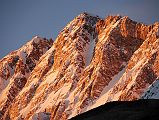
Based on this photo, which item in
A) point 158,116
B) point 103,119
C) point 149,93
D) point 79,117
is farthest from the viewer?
point 149,93

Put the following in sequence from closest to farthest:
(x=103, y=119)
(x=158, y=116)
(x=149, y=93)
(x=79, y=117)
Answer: (x=158, y=116), (x=103, y=119), (x=79, y=117), (x=149, y=93)

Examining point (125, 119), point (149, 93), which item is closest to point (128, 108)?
point (125, 119)

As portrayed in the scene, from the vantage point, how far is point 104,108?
19.3 m

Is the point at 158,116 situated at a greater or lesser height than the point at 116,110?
lesser

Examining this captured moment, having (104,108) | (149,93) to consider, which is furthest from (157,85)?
(104,108)

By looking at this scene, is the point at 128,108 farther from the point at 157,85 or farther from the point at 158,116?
the point at 157,85

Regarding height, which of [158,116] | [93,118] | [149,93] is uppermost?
[149,93]

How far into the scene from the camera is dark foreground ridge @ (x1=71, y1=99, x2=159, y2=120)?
53.6 ft

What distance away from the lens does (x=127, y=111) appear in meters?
17.3

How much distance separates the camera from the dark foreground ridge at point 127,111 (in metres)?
16.3

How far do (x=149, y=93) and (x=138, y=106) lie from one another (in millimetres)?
61382

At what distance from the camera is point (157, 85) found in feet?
268

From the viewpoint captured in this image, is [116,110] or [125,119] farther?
[116,110]

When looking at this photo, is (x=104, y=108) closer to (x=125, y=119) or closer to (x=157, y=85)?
(x=125, y=119)
